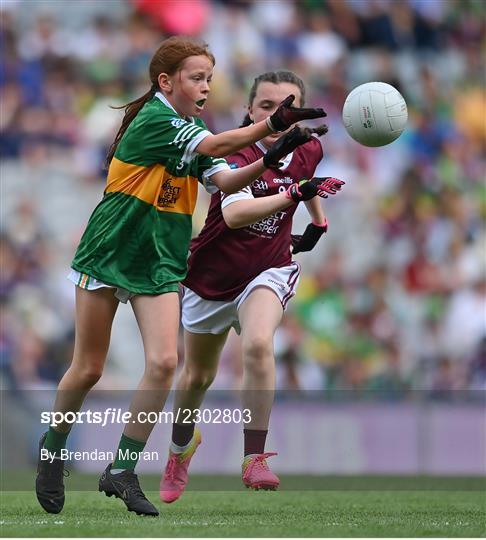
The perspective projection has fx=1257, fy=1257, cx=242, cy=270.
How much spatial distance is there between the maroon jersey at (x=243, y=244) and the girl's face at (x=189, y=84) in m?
0.84

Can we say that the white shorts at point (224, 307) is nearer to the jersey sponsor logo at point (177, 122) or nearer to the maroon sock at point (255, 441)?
the maroon sock at point (255, 441)

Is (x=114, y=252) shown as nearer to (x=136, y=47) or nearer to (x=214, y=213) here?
(x=214, y=213)

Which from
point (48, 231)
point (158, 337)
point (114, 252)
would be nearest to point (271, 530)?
point (158, 337)

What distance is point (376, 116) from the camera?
6.13 metres

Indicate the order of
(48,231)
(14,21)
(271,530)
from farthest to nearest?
(14,21) < (48,231) < (271,530)

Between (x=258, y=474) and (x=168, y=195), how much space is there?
151 cm

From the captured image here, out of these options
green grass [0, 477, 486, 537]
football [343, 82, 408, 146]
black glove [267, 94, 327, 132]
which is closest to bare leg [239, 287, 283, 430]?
green grass [0, 477, 486, 537]

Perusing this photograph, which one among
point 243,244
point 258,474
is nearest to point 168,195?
point 243,244

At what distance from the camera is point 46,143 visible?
12.7 metres

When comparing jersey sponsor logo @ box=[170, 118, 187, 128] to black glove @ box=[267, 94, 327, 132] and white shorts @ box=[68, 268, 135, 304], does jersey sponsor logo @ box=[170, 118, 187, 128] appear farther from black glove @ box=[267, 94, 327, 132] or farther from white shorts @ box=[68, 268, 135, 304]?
white shorts @ box=[68, 268, 135, 304]

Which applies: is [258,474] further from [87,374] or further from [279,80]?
[279,80]

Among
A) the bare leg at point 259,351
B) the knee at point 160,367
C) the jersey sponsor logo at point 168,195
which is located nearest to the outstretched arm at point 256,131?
the jersey sponsor logo at point 168,195

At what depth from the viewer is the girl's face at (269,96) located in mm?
6641

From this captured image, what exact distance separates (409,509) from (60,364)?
17.4 ft
